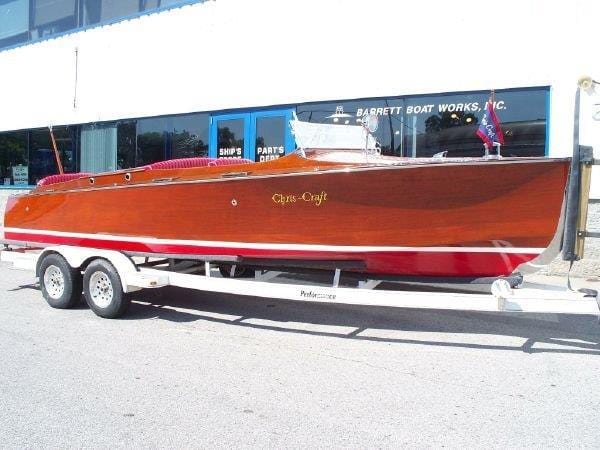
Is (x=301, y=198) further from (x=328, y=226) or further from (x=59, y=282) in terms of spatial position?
(x=59, y=282)

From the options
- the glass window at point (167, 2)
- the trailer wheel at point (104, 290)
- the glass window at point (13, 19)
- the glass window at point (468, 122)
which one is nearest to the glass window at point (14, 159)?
the glass window at point (13, 19)

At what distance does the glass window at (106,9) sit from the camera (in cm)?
1403

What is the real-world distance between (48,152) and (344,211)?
13194mm

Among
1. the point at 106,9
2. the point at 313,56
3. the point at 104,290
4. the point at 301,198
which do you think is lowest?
the point at 104,290

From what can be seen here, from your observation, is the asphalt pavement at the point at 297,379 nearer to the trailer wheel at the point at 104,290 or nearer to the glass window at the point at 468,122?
the trailer wheel at the point at 104,290

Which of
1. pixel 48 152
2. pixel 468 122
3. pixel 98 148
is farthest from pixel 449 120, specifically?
pixel 48 152

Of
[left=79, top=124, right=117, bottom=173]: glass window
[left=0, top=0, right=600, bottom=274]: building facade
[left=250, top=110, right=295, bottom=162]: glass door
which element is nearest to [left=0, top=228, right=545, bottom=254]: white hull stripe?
[left=0, top=0, right=600, bottom=274]: building facade

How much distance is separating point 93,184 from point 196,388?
3.56 metres

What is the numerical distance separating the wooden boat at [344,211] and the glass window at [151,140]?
6.66 m

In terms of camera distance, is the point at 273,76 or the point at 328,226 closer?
A: the point at 328,226

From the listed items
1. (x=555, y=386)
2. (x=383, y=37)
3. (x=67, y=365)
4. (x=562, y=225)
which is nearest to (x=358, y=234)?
(x=562, y=225)

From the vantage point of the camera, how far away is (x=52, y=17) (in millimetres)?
16016

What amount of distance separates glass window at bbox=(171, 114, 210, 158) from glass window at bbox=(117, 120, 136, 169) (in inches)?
54.0

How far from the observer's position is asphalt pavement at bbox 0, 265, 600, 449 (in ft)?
11.1
